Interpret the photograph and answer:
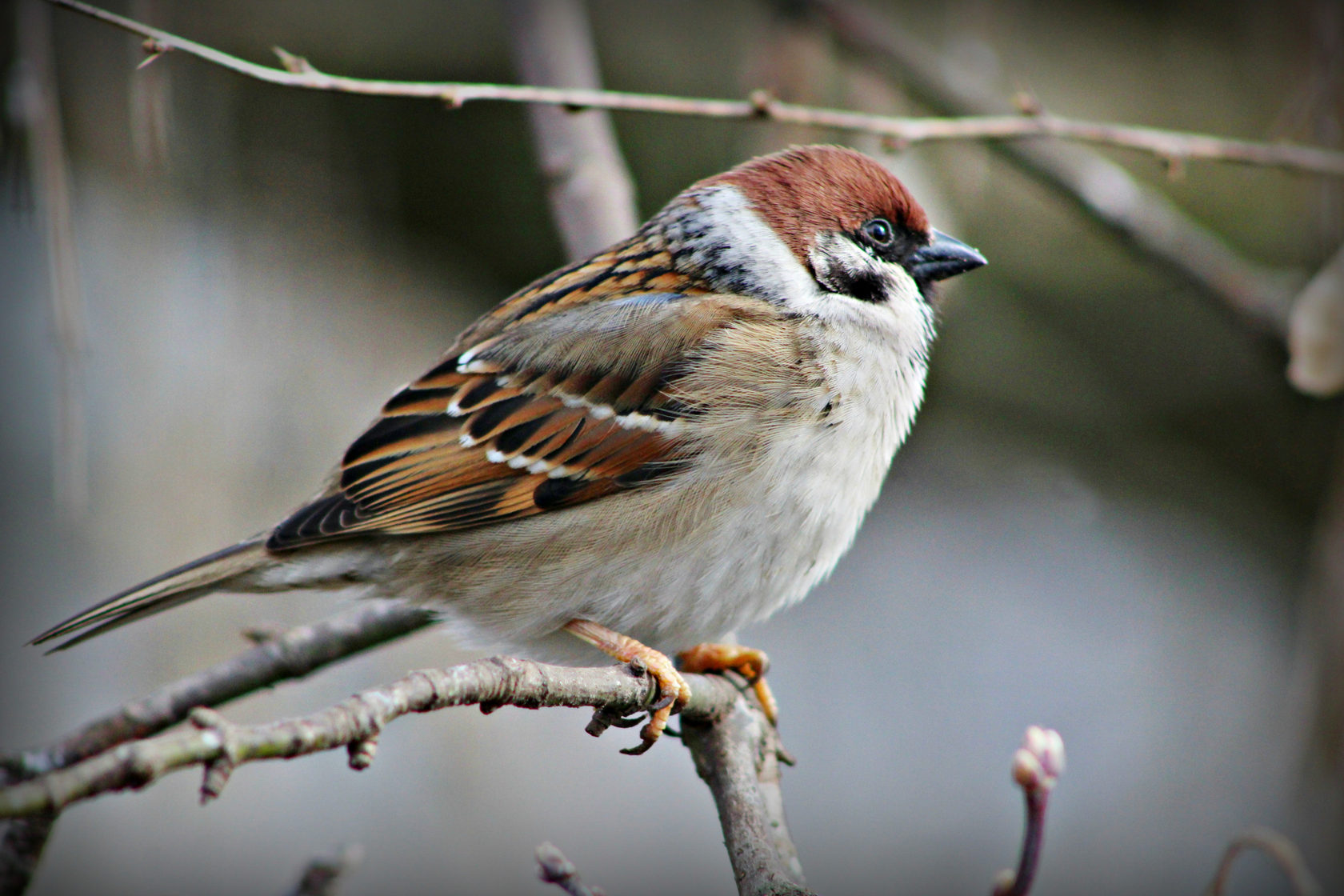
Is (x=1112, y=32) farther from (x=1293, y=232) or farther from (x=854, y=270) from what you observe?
(x=854, y=270)

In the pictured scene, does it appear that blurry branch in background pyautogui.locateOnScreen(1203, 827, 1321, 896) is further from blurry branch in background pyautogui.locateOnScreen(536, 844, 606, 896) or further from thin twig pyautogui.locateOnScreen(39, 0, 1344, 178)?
thin twig pyautogui.locateOnScreen(39, 0, 1344, 178)

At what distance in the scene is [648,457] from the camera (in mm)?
2281

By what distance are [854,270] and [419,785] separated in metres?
2.16

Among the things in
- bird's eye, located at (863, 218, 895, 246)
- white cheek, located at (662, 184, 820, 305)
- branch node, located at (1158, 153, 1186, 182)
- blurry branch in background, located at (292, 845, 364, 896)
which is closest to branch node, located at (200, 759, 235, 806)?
blurry branch in background, located at (292, 845, 364, 896)

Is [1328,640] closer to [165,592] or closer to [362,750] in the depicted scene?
[362,750]

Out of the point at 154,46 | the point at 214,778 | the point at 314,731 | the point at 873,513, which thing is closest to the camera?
the point at 214,778

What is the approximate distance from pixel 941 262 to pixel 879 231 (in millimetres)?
167

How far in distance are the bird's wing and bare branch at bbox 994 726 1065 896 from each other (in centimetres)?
92

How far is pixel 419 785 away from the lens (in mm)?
3500

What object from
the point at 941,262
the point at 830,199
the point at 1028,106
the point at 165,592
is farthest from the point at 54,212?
the point at 1028,106

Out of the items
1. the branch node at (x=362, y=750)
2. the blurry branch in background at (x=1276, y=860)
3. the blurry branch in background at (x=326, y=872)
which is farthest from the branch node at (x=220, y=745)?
the blurry branch in background at (x=1276, y=860)

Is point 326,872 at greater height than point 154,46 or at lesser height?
lesser

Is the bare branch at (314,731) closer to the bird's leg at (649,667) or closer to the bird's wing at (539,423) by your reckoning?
the bird's leg at (649,667)

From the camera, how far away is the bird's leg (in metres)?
2.04
